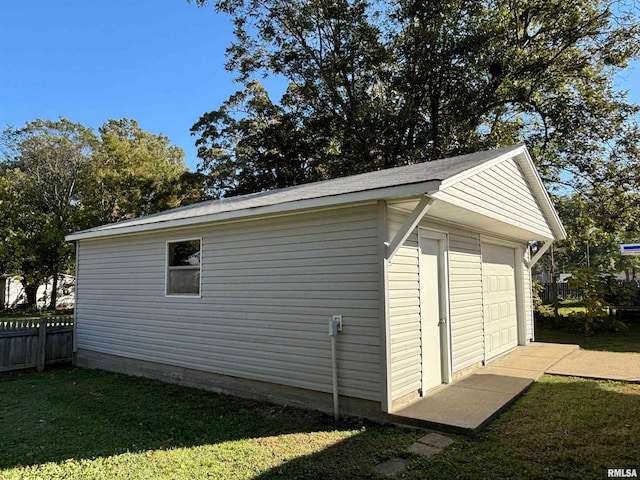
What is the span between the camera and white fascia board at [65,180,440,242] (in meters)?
4.42

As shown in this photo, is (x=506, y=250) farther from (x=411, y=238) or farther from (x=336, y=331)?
(x=336, y=331)

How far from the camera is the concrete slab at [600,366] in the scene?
6596 mm

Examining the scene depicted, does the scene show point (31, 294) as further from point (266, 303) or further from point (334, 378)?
point (334, 378)

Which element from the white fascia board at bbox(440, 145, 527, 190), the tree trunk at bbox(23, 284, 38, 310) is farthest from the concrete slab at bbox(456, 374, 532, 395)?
the tree trunk at bbox(23, 284, 38, 310)

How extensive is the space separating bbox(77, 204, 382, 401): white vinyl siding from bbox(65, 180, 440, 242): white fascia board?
237 millimetres

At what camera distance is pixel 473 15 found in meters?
14.7

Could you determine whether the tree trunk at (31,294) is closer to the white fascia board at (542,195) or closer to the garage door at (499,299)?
the garage door at (499,299)

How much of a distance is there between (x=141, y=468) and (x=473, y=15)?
1638cm

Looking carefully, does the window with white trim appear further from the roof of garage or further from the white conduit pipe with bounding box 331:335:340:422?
the white conduit pipe with bounding box 331:335:340:422

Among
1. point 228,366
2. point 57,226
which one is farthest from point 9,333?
point 57,226

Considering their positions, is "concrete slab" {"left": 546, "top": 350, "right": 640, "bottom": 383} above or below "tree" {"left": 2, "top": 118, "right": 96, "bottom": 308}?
below

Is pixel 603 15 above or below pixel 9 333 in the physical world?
above

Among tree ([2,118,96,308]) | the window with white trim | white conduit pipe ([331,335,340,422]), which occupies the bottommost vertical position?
white conduit pipe ([331,335,340,422])

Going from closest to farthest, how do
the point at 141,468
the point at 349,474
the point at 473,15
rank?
the point at 349,474 < the point at 141,468 < the point at 473,15
